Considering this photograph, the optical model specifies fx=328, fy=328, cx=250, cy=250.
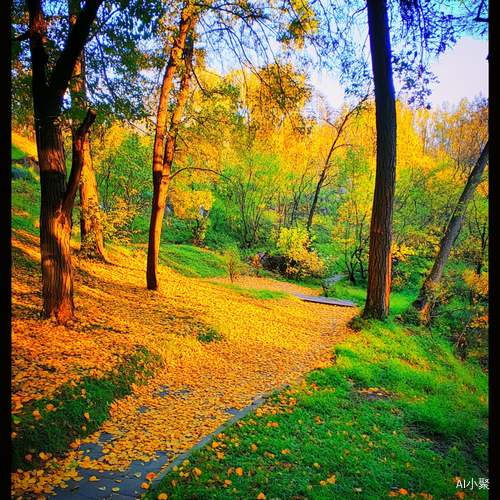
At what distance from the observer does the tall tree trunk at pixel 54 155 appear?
15.8 ft

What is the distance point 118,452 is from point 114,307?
441 cm

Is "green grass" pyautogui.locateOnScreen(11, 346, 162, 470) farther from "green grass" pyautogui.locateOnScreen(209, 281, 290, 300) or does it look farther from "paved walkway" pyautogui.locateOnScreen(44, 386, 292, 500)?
"green grass" pyautogui.locateOnScreen(209, 281, 290, 300)

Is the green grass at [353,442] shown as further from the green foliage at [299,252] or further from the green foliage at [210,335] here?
the green foliage at [299,252]

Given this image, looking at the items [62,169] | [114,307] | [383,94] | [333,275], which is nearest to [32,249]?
[114,307]

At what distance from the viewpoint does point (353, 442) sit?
3.50 meters

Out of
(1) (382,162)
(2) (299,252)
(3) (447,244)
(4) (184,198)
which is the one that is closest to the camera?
(1) (382,162)

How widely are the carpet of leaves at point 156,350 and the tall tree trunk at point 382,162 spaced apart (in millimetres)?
1257

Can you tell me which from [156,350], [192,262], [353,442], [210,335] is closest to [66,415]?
[156,350]

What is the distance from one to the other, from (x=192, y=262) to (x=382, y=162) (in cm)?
1018

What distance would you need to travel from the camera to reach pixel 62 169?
5.38m

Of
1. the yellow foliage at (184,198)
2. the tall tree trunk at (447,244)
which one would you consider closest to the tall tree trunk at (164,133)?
the yellow foliage at (184,198)

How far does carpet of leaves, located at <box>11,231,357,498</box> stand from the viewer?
3627 millimetres

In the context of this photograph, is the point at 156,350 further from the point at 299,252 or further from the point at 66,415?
the point at 299,252

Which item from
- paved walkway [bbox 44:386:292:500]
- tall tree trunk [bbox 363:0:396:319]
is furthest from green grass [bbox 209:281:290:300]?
paved walkway [bbox 44:386:292:500]
